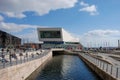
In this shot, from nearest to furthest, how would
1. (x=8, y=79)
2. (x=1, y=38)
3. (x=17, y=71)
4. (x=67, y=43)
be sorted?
(x=8, y=79)
(x=17, y=71)
(x=1, y=38)
(x=67, y=43)

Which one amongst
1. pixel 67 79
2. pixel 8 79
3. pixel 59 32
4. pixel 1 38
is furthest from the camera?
pixel 59 32

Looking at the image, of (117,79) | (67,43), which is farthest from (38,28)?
(117,79)

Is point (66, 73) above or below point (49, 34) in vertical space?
below

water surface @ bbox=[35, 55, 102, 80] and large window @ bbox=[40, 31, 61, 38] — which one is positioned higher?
large window @ bbox=[40, 31, 61, 38]

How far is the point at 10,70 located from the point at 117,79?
35.7 feet

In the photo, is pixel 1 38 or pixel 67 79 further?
pixel 1 38

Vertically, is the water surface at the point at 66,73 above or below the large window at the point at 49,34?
below

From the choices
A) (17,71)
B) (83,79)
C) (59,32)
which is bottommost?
(83,79)

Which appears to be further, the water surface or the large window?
the large window

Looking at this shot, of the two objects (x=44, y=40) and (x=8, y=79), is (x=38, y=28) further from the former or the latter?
(x=8, y=79)

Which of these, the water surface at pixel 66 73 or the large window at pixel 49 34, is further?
the large window at pixel 49 34

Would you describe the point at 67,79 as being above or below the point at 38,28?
below

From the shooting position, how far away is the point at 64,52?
130500 mm

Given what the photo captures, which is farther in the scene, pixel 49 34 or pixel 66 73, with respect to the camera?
pixel 49 34
